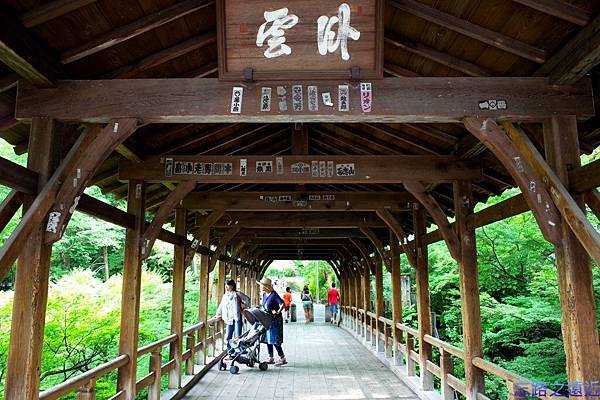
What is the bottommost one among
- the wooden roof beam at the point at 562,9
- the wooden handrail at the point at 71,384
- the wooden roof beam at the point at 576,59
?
the wooden handrail at the point at 71,384

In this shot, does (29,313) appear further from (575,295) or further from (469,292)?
(469,292)

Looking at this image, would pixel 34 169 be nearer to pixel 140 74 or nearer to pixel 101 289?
pixel 140 74

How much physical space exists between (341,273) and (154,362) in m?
13.3

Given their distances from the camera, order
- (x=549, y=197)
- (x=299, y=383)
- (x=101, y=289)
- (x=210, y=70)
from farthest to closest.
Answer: (x=101, y=289)
(x=299, y=383)
(x=210, y=70)
(x=549, y=197)

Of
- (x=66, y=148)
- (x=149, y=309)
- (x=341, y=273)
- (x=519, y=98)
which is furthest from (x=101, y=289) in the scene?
(x=341, y=273)

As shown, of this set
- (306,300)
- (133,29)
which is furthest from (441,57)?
(306,300)

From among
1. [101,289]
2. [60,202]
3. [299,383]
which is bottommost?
[299,383]

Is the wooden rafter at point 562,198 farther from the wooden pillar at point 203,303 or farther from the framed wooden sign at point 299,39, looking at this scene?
the wooden pillar at point 203,303

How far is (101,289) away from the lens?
9266mm

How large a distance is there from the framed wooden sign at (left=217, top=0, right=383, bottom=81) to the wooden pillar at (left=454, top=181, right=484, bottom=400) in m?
2.36

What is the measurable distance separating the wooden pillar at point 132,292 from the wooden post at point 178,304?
58.7 inches

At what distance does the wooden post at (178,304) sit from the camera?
19.9 feet

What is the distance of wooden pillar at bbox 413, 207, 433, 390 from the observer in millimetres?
6105

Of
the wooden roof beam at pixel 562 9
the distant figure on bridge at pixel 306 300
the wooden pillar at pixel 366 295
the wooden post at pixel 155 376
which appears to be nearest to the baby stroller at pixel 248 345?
the wooden post at pixel 155 376
